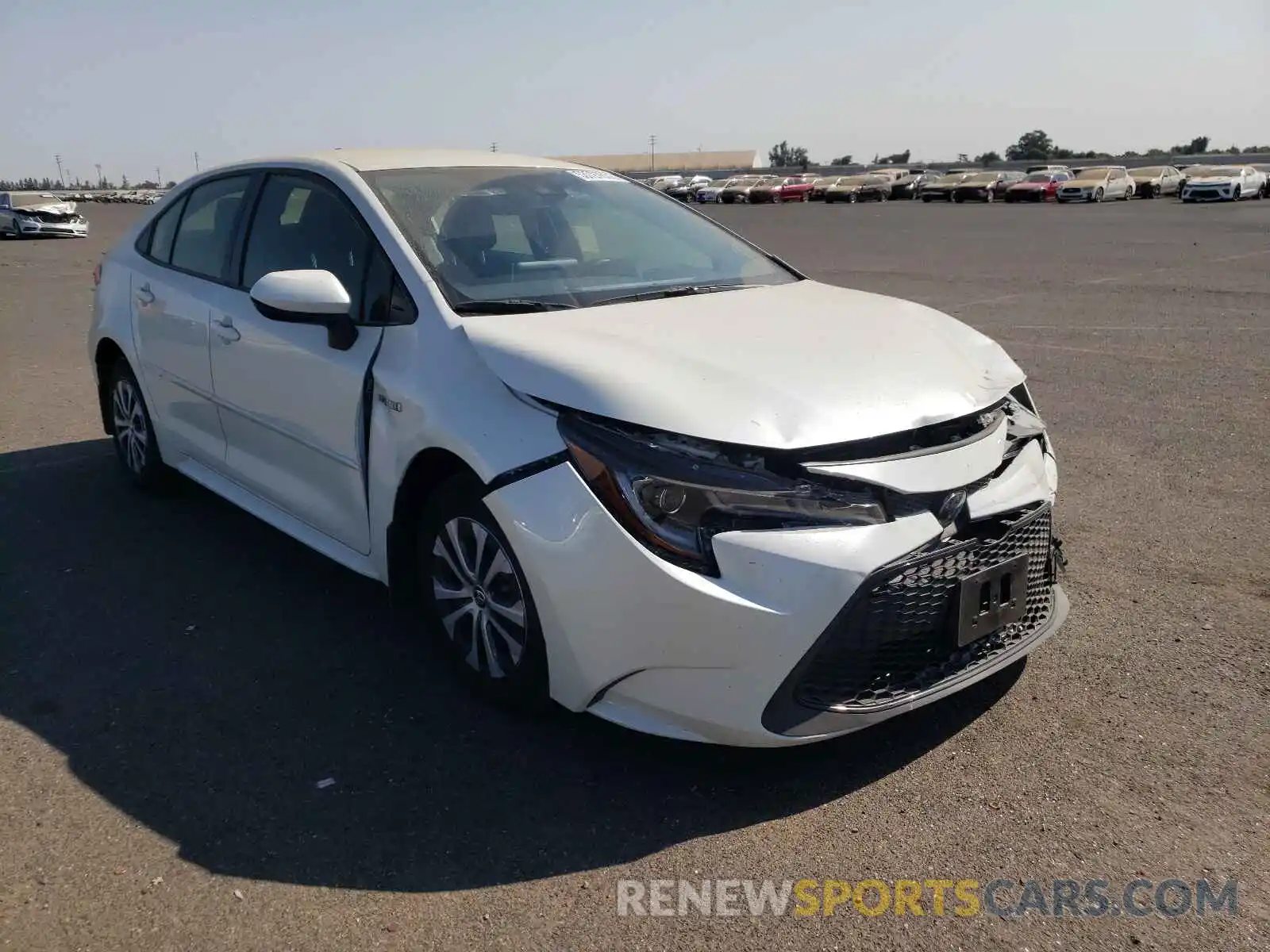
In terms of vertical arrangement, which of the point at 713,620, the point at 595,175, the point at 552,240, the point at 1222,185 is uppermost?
the point at 595,175

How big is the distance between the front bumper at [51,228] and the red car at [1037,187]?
37.3 metres

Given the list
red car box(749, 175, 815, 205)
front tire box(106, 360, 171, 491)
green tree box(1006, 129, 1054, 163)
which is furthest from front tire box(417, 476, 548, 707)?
green tree box(1006, 129, 1054, 163)

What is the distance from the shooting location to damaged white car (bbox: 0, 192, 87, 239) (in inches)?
1222

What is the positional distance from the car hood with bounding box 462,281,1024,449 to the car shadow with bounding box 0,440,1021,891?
0.99 m

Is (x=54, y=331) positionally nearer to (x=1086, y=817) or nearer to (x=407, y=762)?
(x=407, y=762)

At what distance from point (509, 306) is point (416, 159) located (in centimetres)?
117

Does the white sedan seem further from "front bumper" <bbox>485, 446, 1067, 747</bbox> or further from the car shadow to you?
"front bumper" <bbox>485, 446, 1067, 747</bbox>

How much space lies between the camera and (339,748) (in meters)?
3.29

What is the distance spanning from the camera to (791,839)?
2.82 m

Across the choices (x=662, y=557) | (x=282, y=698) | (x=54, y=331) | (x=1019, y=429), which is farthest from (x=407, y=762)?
(x=54, y=331)

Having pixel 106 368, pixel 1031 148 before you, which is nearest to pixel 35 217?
pixel 106 368

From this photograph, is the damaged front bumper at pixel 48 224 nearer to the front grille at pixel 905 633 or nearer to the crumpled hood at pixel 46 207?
the crumpled hood at pixel 46 207

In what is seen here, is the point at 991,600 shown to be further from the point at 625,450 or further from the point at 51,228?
the point at 51,228

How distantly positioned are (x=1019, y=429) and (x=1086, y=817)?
119cm
